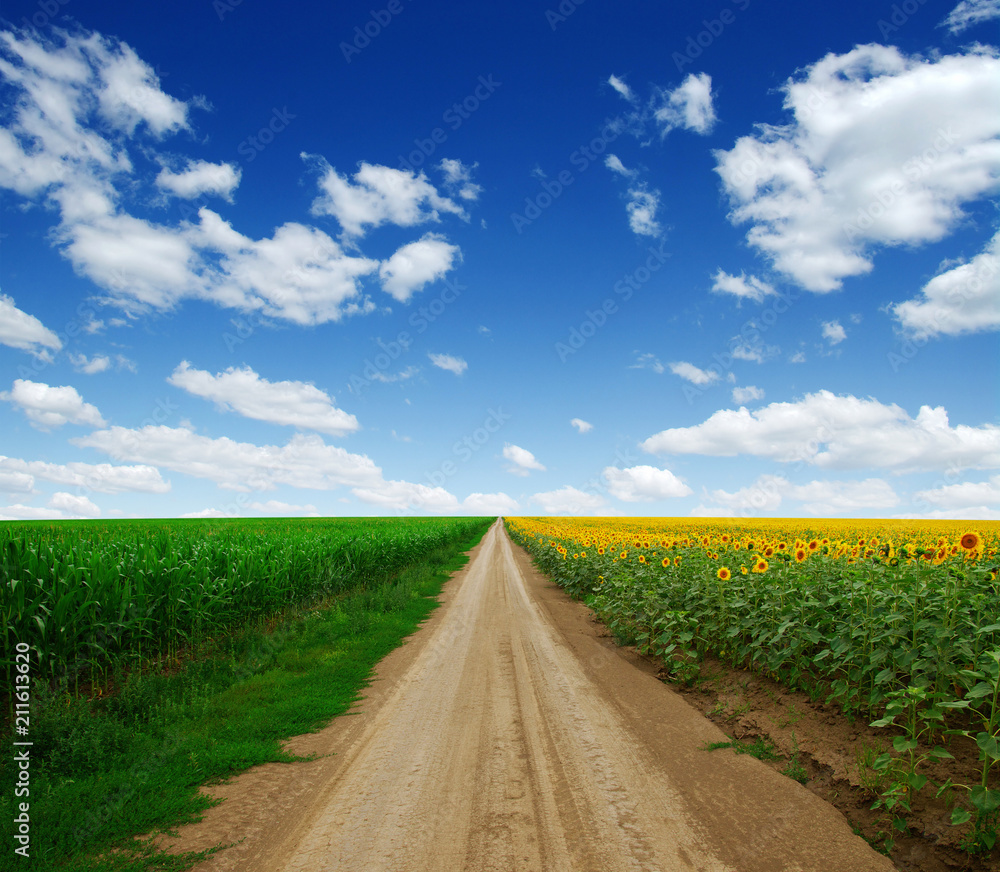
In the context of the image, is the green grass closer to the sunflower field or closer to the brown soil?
the brown soil

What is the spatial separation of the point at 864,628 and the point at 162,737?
712 cm

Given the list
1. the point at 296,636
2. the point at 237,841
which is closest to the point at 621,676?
the point at 237,841

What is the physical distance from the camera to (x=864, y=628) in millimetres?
5004

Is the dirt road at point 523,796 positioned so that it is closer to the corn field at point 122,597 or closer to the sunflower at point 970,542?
the sunflower at point 970,542

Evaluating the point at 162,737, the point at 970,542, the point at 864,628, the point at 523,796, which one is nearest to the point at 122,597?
the point at 162,737

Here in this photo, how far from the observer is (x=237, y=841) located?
3.65m

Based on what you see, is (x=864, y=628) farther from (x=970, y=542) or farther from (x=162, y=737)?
(x=162, y=737)

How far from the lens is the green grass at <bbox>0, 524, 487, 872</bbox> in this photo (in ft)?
12.3

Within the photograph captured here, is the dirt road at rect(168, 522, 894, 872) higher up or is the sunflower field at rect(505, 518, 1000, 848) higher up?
the sunflower field at rect(505, 518, 1000, 848)

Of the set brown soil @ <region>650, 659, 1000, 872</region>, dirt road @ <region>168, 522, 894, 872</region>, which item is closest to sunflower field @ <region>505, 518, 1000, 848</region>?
brown soil @ <region>650, 659, 1000, 872</region>

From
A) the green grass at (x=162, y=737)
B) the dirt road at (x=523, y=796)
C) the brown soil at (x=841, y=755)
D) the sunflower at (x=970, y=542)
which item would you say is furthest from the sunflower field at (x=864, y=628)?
the green grass at (x=162, y=737)

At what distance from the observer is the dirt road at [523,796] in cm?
341

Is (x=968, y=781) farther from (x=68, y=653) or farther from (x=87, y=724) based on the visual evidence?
(x=68, y=653)

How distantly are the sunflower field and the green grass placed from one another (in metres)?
4.81
